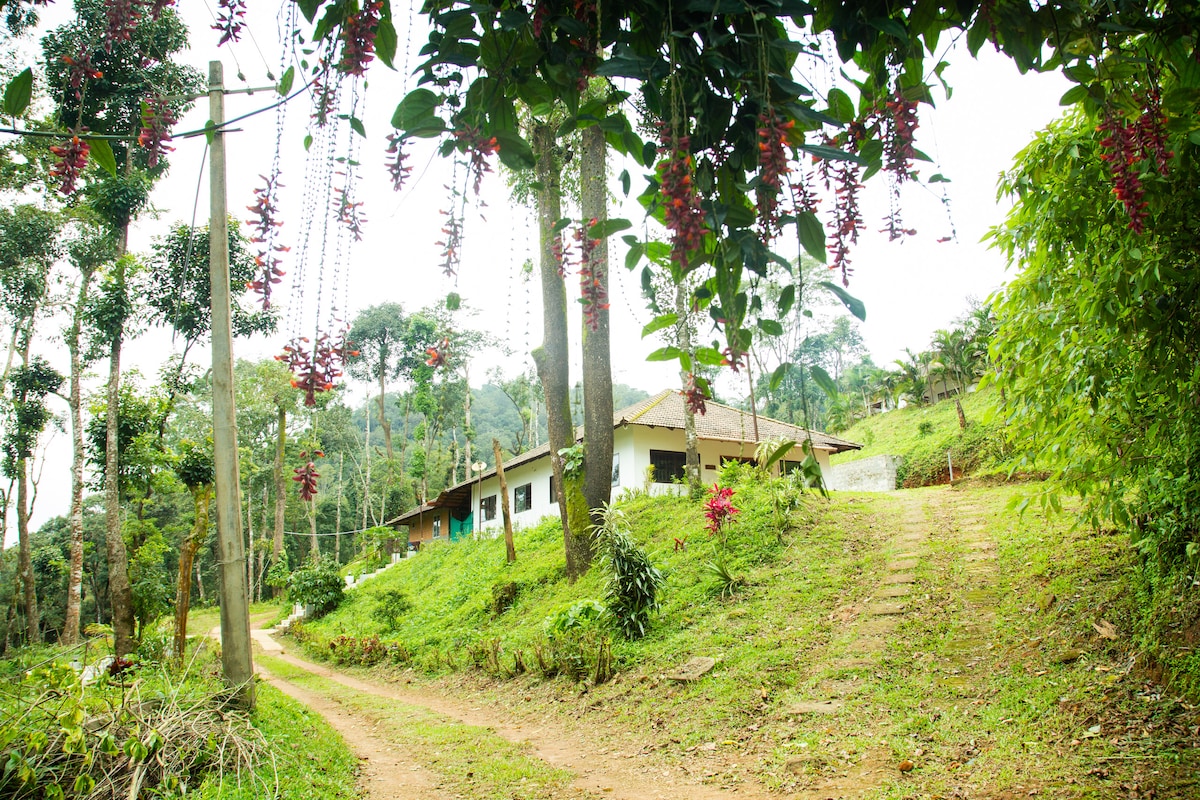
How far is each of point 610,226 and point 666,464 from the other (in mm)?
14425

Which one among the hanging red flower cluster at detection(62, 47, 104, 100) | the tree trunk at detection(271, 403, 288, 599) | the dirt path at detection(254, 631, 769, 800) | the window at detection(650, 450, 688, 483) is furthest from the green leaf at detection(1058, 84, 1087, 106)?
the tree trunk at detection(271, 403, 288, 599)

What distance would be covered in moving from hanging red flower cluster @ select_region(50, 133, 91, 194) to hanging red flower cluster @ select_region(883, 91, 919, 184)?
213 centimetres

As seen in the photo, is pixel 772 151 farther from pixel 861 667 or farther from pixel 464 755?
pixel 464 755

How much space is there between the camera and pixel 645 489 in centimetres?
1428

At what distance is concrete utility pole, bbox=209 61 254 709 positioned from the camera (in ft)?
15.2

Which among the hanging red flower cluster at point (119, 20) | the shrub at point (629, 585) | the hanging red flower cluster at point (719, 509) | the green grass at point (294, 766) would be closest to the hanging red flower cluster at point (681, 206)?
the hanging red flower cluster at point (119, 20)

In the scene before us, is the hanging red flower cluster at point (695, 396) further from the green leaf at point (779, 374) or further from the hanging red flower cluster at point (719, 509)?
the hanging red flower cluster at point (719, 509)

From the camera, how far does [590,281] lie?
5.31ft

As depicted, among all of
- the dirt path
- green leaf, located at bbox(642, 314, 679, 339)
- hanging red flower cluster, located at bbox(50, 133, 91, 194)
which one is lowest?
the dirt path

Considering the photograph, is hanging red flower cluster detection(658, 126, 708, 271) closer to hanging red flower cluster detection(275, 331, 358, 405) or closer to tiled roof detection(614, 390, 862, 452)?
hanging red flower cluster detection(275, 331, 358, 405)

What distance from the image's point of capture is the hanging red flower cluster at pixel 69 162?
179cm

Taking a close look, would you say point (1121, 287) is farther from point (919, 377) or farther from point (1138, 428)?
point (919, 377)

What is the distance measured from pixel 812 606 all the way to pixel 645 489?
756 cm

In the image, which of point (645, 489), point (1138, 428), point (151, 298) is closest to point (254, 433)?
point (151, 298)
